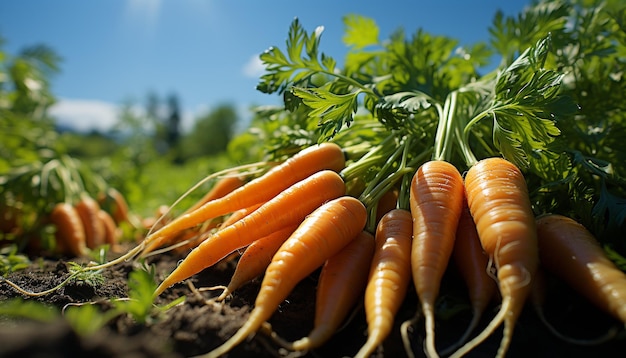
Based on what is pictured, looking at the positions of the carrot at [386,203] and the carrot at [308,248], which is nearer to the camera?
the carrot at [308,248]

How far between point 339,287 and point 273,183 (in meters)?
0.64

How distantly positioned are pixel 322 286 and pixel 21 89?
418 cm

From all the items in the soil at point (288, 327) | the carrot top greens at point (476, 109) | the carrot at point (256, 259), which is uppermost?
→ the carrot top greens at point (476, 109)

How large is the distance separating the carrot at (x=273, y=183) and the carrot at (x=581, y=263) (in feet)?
2.79

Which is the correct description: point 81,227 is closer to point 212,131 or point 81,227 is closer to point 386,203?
point 386,203

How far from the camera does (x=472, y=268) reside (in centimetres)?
139

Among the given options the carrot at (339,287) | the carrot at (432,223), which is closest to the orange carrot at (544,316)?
the carrot at (432,223)

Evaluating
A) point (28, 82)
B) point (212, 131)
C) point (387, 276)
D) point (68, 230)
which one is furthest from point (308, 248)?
point (212, 131)

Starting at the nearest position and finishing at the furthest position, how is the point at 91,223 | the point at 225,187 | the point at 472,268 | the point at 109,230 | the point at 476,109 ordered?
the point at 472,268 → the point at 476,109 → the point at 225,187 → the point at 91,223 → the point at 109,230

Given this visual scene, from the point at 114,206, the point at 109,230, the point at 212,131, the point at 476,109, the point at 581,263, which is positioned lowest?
the point at 212,131

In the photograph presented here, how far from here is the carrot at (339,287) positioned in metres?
1.22

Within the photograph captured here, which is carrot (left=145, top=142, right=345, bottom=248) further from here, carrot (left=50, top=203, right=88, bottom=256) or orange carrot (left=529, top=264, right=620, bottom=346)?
carrot (left=50, top=203, right=88, bottom=256)

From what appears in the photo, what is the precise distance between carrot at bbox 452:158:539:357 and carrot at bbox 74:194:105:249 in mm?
2417

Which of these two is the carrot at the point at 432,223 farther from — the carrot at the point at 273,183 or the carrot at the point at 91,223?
the carrot at the point at 91,223
